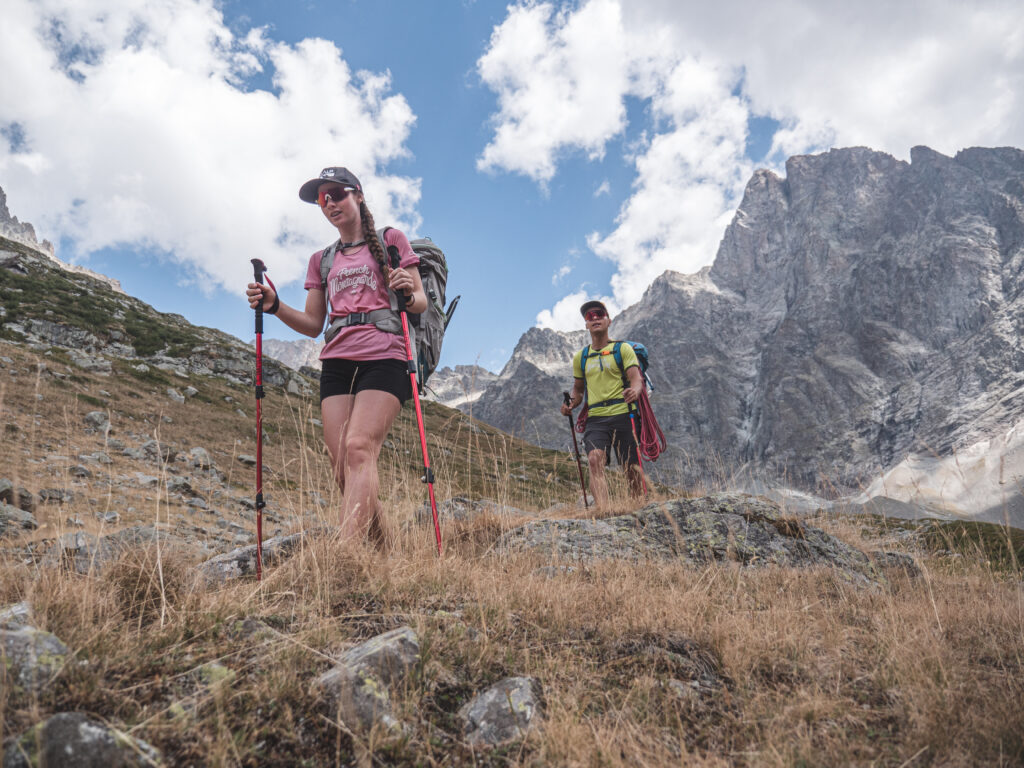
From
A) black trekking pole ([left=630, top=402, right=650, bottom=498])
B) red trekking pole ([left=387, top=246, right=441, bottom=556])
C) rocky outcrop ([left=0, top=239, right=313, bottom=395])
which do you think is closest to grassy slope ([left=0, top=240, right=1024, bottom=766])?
red trekking pole ([left=387, top=246, right=441, bottom=556])

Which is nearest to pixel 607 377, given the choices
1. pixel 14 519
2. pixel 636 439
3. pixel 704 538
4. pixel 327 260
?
pixel 636 439

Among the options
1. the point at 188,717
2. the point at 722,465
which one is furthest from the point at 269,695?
the point at 722,465

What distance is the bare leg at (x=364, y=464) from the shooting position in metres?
3.70

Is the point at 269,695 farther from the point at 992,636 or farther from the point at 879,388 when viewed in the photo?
the point at 879,388

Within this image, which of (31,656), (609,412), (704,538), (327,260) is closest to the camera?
(31,656)

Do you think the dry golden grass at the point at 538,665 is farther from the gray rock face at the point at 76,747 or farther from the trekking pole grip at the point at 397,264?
the trekking pole grip at the point at 397,264

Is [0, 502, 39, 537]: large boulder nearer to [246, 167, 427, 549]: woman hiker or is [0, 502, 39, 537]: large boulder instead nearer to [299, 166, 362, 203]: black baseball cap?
[246, 167, 427, 549]: woman hiker

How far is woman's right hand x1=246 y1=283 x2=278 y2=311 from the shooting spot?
421 centimetres

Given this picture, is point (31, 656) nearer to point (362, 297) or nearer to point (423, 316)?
point (362, 297)

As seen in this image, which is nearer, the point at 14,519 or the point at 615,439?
the point at 615,439

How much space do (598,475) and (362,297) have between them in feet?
13.4

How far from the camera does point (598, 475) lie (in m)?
6.97

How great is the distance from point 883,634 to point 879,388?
237254 mm

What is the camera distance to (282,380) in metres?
45.2
